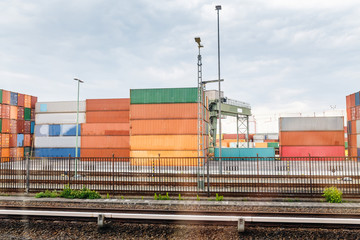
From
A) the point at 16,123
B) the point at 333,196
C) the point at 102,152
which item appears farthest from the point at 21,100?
the point at 333,196

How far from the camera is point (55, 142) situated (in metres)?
43.2

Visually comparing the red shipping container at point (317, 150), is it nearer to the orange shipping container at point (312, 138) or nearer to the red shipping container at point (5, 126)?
the orange shipping container at point (312, 138)

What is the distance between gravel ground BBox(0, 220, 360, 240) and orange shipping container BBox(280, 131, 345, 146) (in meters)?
34.5

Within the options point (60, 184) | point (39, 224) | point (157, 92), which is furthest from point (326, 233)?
point (157, 92)

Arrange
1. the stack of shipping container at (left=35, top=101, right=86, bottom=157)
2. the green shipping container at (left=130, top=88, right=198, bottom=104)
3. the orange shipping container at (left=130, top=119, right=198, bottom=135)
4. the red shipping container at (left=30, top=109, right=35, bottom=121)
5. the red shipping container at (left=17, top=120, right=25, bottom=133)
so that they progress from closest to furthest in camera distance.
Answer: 1. the orange shipping container at (left=130, top=119, right=198, bottom=135)
2. the green shipping container at (left=130, top=88, right=198, bottom=104)
3. the stack of shipping container at (left=35, top=101, right=86, bottom=157)
4. the red shipping container at (left=17, top=120, right=25, bottom=133)
5. the red shipping container at (left=30, top=109, right=35, bottom=121)

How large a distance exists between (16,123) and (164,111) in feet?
89.4

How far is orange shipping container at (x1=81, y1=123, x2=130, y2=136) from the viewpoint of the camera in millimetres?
40406

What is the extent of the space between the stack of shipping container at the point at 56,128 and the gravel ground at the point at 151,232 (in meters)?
36.5

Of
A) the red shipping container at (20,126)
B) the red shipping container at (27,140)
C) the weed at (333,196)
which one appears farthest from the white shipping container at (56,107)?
the weed at (333,196)

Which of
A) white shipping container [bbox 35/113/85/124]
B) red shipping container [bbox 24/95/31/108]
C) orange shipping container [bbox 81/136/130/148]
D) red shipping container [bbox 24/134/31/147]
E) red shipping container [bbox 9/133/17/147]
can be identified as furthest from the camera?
red shipping container [bbox 24/95/31/108]

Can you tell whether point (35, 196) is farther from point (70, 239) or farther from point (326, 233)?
point (326, 233)

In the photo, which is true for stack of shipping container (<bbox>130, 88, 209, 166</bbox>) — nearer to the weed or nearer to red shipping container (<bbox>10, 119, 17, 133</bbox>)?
the weed

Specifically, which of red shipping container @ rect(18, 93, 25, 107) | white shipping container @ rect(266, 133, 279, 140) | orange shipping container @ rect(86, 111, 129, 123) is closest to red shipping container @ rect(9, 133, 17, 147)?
red shipping container @ rect(18, 93, 25, 107)

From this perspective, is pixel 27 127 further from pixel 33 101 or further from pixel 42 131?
pixel 33 101
